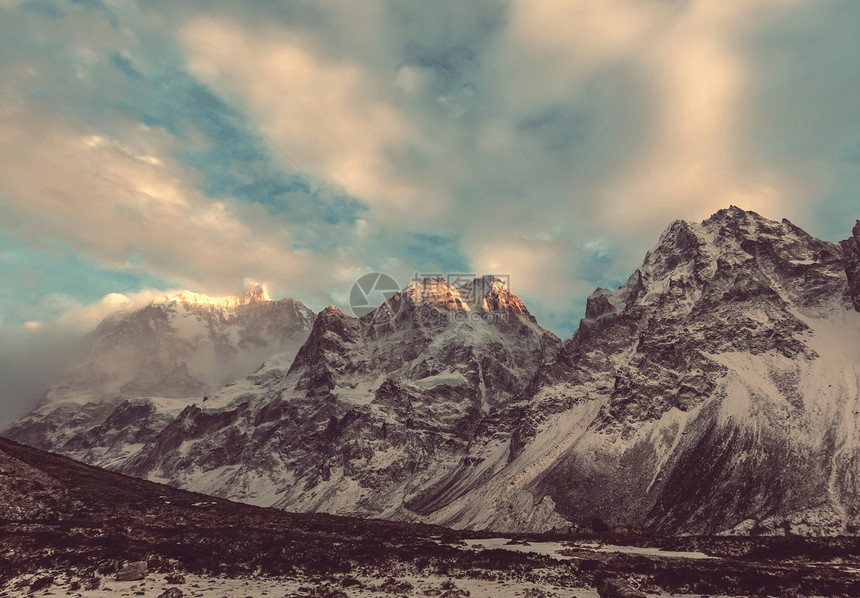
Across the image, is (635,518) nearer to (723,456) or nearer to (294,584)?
(723,456)

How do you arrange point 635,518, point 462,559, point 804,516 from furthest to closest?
1. point 635,518
2. point 804,516
3. point 462,559

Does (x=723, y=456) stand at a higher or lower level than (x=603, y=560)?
higher

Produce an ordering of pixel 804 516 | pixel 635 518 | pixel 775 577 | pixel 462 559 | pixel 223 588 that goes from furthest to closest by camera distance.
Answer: pixel 635 518 → pixel 804 516 → pixel 462 559 → pixel 775 577 → pixel 223 588

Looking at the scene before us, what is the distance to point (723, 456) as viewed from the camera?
170 m

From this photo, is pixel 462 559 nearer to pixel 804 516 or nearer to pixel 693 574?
pixel 693 574

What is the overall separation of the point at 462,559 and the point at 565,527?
13364cm

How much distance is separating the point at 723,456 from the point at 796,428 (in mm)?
24104

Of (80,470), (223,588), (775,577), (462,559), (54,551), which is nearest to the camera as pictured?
(223,588)

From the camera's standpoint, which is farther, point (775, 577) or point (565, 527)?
point (565, 527)

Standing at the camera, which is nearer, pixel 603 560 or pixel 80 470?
pixel 603 560

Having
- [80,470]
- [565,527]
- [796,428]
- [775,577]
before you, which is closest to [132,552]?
[775,577]

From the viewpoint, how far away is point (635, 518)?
534ft

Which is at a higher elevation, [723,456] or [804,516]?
[723,456]

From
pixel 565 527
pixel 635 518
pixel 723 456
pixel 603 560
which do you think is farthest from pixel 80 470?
pixel 723 456
